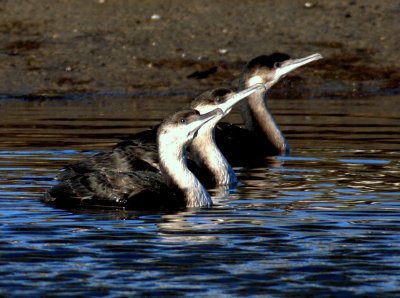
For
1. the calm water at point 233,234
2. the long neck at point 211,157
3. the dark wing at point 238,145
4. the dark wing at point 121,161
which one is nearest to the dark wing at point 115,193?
the calm water at point 233,234

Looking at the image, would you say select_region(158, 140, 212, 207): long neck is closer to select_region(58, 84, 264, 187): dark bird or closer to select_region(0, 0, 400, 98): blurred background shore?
select_region(58, 84, 264, 187): dark bird

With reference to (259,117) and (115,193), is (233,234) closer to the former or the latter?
(115,193)

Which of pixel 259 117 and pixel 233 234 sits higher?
pixel 259 117

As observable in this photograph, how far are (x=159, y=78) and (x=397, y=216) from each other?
→ 15.1 metres

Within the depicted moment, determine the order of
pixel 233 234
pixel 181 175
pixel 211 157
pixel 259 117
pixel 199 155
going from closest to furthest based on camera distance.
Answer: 1. pixel 233 234
2. pixel 181 175
3. pixel 211 157
4. pixel 199 155
5. pixel 259 117

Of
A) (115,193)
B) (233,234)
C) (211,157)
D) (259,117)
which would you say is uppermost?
(259,117)

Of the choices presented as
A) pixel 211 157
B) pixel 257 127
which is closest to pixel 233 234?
pixel 211 157

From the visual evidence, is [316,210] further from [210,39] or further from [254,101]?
[210,39]

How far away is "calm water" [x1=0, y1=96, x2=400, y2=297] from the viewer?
920cm

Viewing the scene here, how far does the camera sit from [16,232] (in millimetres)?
11180

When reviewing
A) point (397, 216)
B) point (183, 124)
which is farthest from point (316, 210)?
point (183, 124)

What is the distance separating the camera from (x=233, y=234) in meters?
11.1

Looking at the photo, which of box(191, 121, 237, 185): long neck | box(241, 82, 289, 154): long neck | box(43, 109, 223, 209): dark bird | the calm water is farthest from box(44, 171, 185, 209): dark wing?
box(241, 82, 289, 154): long neck

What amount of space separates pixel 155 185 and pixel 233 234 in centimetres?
184
